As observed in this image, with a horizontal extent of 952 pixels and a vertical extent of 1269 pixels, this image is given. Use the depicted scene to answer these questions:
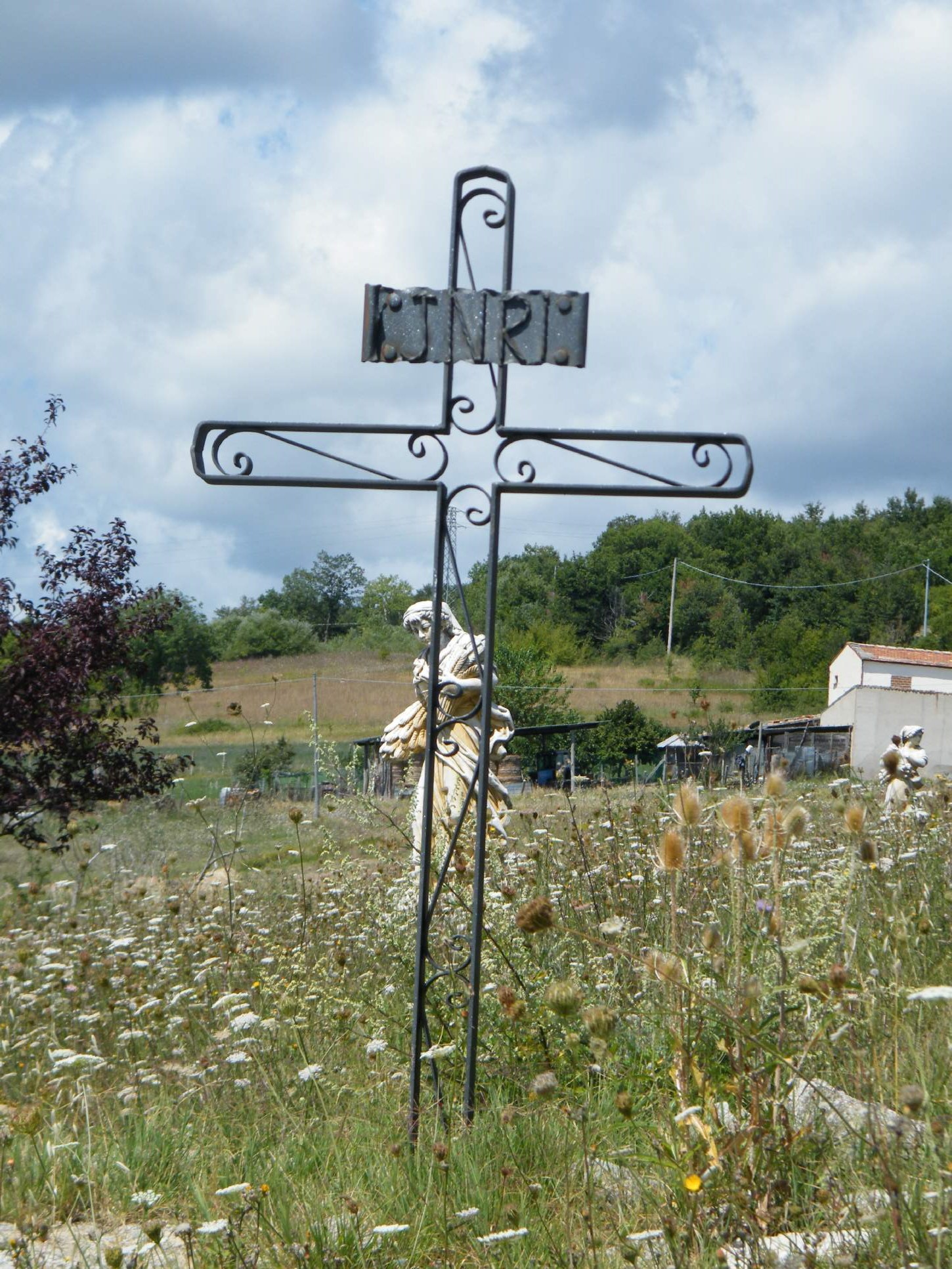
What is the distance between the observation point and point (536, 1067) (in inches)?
145

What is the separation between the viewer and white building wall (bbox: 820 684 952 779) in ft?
107

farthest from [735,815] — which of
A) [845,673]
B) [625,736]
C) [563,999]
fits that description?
[845,673]

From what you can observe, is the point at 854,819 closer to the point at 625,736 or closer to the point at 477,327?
the point at 477,327

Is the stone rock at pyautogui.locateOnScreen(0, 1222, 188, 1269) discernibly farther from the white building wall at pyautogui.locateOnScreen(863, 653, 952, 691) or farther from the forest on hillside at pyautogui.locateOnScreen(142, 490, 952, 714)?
the forest on hillside at pyautogui.locateOnScreen(142, 490, 952, 714)

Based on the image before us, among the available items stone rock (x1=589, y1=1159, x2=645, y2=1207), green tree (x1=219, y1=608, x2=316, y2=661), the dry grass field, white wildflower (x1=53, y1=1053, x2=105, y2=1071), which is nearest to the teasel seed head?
stone rock (x1=589, y1=1159, x2=645, y2=1207)

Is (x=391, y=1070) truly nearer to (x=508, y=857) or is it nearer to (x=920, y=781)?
(x=508, y=857)

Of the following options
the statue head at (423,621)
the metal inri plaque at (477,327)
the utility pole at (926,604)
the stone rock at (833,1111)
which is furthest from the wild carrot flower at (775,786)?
the utility pole at (926,604)

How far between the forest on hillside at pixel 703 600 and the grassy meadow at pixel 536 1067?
43783 mm

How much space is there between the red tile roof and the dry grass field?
5582mm

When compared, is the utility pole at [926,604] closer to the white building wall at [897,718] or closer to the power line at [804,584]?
the power line at [804,584]

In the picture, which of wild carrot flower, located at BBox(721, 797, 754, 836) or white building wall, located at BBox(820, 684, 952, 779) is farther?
white building wall, located at BBox(820, 684, 952, 779)

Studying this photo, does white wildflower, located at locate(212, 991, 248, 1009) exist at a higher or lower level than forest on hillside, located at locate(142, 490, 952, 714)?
lower

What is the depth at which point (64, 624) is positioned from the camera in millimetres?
9641

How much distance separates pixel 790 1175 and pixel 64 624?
8.23 m
